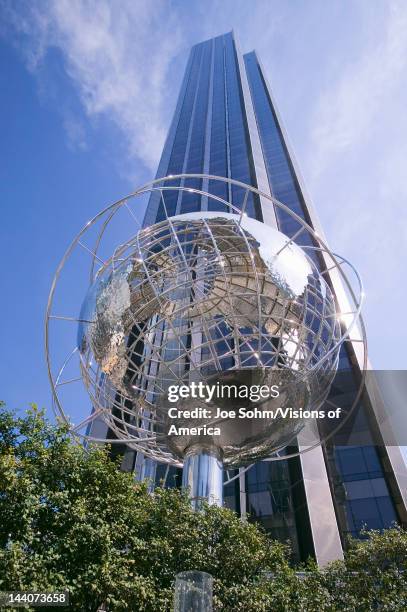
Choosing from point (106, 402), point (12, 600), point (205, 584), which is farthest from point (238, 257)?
point (12, 600)

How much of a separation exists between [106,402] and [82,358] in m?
1.46

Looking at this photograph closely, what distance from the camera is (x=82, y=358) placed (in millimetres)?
9898

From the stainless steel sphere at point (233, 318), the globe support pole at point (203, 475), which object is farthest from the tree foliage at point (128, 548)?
the stainless steel sphere at point (233, 318)

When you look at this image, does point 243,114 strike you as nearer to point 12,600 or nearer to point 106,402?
point 106,402

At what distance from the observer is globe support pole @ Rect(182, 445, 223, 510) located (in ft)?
27.9

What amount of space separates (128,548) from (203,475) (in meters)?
1.79

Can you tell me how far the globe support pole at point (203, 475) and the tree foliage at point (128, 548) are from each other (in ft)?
1.00

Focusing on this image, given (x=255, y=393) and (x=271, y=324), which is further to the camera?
(x=271, y=324)

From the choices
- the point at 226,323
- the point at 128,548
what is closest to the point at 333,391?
the point at 226,323

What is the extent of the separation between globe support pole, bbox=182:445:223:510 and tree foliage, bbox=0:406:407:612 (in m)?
0.30

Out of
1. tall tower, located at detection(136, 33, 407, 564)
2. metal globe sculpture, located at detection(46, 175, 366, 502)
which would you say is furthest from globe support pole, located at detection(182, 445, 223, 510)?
tall tower, located at detection(136, 33, 407, 564)

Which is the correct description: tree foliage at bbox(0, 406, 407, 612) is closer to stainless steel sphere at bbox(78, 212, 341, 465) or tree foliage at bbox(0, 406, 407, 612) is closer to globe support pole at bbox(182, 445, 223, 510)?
globe support pole at bbox(182, 445, 223, 510)

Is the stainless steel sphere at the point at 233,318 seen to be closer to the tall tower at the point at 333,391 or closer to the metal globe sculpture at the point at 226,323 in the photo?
the metal globe sculpture at the point at 226,323

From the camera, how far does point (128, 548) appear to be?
789 centimetres
